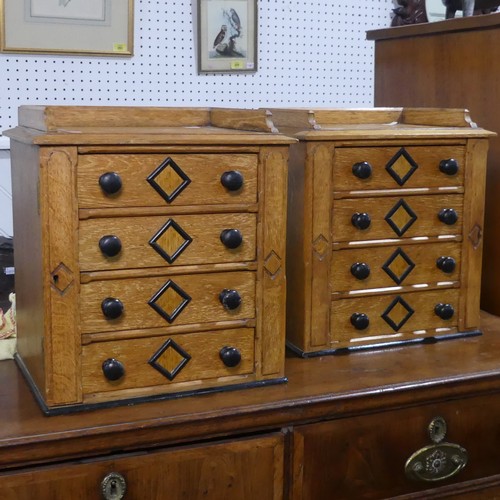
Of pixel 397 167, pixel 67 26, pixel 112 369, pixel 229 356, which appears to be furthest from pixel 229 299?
pixel 67 26

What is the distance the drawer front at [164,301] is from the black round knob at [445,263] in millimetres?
432

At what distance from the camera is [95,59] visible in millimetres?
2088

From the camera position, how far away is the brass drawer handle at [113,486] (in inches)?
47.9

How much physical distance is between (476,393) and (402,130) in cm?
49

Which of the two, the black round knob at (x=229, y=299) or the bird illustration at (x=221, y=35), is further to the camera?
the bird illustration at (x=221, y=35)

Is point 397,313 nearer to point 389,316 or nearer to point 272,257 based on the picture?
point 389,316

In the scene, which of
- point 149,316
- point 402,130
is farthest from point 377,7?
point 149,316

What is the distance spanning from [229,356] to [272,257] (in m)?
0.17

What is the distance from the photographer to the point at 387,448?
142 centimetres

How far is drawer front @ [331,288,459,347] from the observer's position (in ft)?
5.03

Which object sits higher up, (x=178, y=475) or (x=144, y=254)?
(x=144, y=254)

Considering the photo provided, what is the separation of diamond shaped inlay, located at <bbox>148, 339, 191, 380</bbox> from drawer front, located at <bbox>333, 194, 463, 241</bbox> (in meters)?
0.37

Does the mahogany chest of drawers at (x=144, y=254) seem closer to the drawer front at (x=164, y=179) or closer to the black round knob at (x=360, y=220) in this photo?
the drawer front at (x=164, y=179)

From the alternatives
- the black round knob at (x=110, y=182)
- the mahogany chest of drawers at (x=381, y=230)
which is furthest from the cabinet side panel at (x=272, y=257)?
the black round knob at (x=110, y=182)
